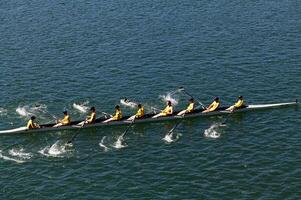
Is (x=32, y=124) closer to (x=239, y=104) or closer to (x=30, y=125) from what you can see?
(x=30, y=125)

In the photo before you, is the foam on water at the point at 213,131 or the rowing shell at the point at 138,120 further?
the rowing shell at the point at 138,120

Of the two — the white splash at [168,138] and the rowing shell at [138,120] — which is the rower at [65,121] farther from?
the white splash at [168,138]

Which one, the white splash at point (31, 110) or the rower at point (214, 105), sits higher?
the white splash at point (31, 110)

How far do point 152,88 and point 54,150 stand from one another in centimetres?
2074

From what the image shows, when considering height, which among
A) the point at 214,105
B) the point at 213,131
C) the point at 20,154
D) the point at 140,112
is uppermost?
the point at 214,105

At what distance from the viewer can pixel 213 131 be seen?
71.8 metres

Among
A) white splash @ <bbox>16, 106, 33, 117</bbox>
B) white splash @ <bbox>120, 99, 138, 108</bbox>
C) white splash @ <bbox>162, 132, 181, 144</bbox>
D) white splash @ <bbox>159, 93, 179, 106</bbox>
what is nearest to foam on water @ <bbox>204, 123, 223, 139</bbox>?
white splash @ <bbox>162, 132, 181, 144</bbox>

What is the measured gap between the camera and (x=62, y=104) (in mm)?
80875

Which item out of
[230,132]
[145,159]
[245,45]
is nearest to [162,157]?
[145,159]

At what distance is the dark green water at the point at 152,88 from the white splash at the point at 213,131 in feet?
1.28

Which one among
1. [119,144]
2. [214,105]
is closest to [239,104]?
[214,105]

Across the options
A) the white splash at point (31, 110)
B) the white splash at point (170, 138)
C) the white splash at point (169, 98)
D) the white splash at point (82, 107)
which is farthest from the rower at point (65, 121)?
the white splash at point (169, 98)

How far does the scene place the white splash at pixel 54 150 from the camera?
68.4m

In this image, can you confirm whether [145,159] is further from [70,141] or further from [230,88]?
[230,88]
